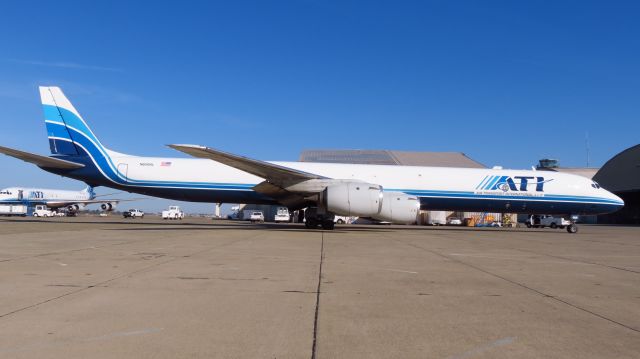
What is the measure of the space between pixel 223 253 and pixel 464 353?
711cm

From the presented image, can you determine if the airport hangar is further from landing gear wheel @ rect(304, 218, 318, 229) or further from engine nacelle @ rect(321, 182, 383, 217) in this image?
engine nacelle @ rect(321, 182, 383, 217)

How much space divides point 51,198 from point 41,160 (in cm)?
4539

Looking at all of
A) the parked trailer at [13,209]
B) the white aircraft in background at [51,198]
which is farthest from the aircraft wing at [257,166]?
the parked trailer at [13,209]

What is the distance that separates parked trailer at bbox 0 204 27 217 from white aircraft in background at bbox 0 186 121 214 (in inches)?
21.3

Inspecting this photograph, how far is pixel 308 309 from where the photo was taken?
4660mm

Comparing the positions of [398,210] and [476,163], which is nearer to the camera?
[398,210]

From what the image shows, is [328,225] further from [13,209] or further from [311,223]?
[13,209]

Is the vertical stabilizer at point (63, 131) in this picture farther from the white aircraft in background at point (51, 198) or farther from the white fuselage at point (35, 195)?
the white fuselage at point (35, 195)

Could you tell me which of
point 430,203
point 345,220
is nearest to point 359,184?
point 430,203

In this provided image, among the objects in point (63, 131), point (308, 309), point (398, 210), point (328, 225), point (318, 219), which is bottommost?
point (308, 309)

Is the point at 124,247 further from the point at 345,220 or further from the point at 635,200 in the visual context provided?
the point at 635,200

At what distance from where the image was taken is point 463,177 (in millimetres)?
22844

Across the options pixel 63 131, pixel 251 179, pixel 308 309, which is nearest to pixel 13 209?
pixel 63 131

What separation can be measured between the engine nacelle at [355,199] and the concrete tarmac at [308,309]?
9500mm
